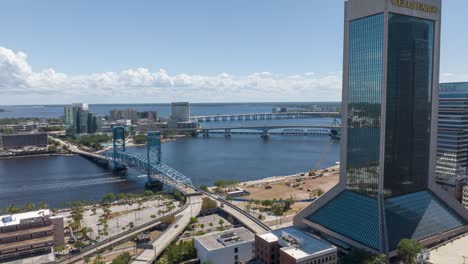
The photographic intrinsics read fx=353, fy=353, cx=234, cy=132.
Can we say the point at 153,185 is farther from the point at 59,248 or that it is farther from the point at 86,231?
the point at 59,248

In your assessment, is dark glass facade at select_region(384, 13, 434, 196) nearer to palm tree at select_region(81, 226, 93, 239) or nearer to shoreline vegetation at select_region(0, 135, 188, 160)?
palm tree at select_region(81, 226, 93, 239)

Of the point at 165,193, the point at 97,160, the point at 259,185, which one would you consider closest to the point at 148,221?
the point at 165,193

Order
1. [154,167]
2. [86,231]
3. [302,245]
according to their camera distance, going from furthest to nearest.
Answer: [154,167] → [86,231] → [302,245]

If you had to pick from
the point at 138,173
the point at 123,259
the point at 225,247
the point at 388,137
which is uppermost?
the point at 388,137

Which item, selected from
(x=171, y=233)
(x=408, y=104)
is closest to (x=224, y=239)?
(x=171, y=233)

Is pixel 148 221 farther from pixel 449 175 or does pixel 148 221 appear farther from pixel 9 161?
pixel 9 161

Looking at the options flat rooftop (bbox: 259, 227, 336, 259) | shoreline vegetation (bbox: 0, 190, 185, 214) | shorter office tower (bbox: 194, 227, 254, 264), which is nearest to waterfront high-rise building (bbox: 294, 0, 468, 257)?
flat rooftop (bbox: 259, 227, 336, 259)
